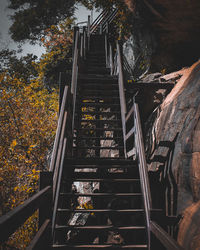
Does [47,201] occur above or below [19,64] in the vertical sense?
below

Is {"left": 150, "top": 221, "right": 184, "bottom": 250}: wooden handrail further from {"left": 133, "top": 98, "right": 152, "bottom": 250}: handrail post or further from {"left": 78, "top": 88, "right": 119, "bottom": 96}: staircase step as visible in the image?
{"left": 78, "top": 88, "right": 119, "bottom": 96}: staircase step

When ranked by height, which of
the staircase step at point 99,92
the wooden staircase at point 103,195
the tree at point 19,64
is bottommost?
the wooden staircase at point 103,195

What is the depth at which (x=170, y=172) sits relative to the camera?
2.69 metres

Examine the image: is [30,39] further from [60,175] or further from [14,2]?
[60,175]

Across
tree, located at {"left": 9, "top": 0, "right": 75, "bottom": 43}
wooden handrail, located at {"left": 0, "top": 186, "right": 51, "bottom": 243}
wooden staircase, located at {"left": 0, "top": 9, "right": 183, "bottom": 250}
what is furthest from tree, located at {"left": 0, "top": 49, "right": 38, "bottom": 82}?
wooden handrail, located at {"left": 0, "top": 186, "right": 51, "bottom": 243}

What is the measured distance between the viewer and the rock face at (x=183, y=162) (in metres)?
1.98

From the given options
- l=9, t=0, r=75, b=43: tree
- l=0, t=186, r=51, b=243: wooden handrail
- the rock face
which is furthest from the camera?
l=9, t=0, r=75, b=43: tree

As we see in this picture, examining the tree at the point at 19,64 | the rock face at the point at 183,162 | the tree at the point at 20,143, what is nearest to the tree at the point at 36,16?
the tree at the point at 19,64

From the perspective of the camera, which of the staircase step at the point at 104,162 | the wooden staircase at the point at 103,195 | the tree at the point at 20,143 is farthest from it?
the tree at the point at 20,143

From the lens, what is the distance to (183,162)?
2.43 m

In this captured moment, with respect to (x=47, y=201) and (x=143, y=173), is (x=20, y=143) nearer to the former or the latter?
(x=47, y=201)

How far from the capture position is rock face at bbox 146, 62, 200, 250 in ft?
6.51

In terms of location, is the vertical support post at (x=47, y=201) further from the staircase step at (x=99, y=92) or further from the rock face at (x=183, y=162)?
the staircase step at (x=99, y=92)

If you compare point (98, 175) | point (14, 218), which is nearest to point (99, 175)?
point (98, 175)
